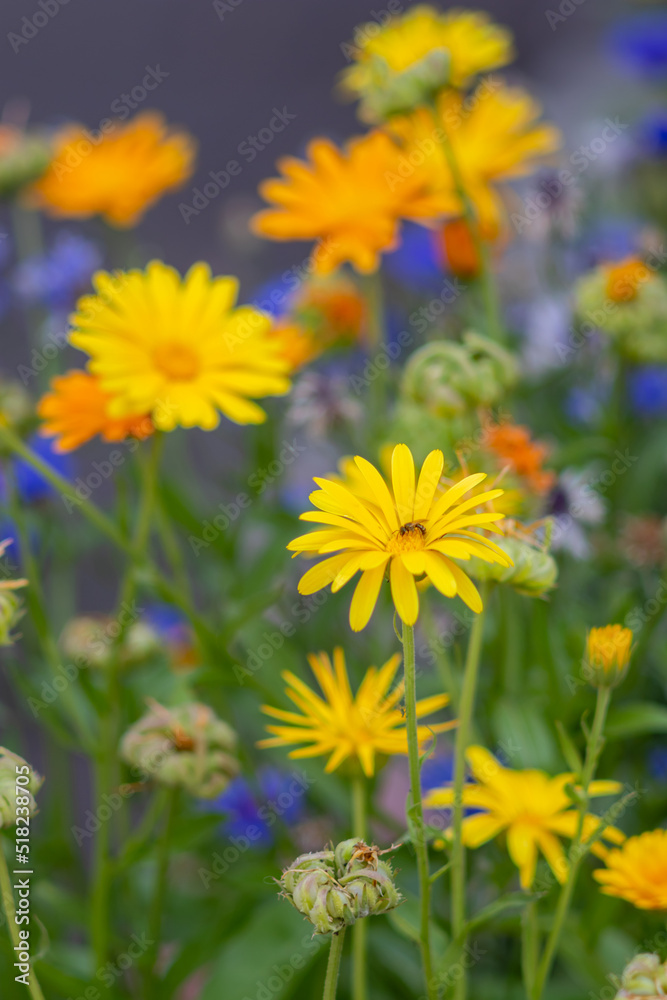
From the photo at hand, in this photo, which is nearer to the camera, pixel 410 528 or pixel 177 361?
pixel 410 528

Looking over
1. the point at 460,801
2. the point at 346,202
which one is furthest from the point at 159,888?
the point at 346,202

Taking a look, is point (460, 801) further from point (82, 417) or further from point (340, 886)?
point (82, 417)

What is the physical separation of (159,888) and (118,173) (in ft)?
1.64

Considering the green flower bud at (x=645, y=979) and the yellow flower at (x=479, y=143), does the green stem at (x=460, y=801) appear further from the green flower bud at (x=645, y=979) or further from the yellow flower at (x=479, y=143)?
the yellow flower at (x=479, y=143)

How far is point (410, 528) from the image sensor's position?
324 millimetres

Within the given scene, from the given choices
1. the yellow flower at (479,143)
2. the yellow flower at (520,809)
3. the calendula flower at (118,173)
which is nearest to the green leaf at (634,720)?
the yellow flower at (520,809)

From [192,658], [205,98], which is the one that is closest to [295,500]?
[192,658]

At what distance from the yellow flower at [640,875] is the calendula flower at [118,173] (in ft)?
1.81

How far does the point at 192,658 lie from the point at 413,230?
1.77 ft

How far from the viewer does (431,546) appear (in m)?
0.31

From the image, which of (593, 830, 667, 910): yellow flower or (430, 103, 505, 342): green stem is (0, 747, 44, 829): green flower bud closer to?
(593, 830, 667, 910): yellow flower

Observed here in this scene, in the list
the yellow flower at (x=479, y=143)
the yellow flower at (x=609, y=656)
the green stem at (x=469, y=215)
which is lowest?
the yellow flower at (x=609, y=656)

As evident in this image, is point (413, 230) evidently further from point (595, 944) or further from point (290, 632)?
point (595, 944)

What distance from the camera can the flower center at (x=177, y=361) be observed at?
1.62 feet
